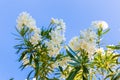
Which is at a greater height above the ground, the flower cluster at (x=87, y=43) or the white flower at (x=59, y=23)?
the white flower at (x=59, y=23)

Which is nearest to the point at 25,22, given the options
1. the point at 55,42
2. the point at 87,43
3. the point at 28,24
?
the point at 28,24

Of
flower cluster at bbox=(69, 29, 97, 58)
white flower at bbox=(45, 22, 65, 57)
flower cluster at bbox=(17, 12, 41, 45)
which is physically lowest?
flower cluster at bbox=(69, 29, 97, 58)

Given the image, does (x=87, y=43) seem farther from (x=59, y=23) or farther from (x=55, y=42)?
(x=59, y=23)

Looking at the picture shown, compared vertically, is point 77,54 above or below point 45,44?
below

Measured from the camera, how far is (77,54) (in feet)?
19.6

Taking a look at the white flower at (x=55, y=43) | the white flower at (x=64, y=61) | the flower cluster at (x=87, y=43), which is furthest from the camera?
the white flower at (x=64, y=61)

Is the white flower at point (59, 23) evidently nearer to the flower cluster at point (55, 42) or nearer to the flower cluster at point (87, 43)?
the flower cluster at point (55, 42)

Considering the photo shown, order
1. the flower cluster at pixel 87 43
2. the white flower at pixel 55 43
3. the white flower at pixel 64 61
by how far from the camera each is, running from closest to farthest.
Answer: the flower cluster at pixel 87 43 → the white flower at pixel 55 43 → the white flower at pixel 64 61

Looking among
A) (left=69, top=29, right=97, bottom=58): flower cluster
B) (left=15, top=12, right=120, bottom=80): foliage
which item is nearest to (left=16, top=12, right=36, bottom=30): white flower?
(left=15, top=12, right=120, bottom=80): foliage

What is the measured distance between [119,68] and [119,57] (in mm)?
255

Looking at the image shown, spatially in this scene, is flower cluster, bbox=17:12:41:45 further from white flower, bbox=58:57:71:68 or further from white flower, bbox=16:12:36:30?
white flower, bbox=58:57:71:68

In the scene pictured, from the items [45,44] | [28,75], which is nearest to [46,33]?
[45,44]

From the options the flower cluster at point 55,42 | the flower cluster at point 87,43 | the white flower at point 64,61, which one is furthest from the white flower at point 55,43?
the flower cluster at point 87,43

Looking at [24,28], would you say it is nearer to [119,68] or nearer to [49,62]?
[49,62]
